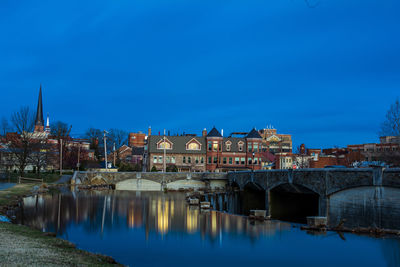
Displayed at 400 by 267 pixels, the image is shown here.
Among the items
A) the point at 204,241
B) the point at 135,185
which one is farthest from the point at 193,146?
the point at 204,241

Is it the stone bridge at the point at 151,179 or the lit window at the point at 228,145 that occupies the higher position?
the lit window at the point at 228,145

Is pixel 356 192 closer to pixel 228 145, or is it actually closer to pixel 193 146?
pixel 228 145

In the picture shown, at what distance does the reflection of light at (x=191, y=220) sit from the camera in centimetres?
3029

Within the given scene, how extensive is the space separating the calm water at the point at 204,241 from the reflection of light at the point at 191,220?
0.02 meters

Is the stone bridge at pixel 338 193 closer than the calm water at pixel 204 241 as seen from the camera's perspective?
No

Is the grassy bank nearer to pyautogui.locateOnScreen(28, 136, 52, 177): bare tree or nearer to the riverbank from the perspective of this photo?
the riverbank

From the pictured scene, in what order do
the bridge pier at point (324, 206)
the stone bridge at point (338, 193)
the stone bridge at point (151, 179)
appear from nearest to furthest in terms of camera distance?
1. the stone bridge at point (338, 193)
2. the bridge pier at point (324, 206)
3. the stone bridge at point (151, 179)

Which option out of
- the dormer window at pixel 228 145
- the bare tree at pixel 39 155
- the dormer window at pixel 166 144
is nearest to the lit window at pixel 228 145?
the dormer window at pixel 228 145

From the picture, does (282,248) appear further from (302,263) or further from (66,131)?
(66,131)

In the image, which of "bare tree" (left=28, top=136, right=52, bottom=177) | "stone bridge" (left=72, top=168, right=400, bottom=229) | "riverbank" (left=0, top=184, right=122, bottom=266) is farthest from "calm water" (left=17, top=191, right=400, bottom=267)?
"bare tree" (left=28, top=136, right=52, bottom=177)

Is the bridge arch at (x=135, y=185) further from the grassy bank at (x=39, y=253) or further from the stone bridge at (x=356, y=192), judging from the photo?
the grassy bank at (x=39, y=253)

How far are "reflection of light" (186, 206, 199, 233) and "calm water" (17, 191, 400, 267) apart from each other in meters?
0.02

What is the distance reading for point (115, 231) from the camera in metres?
29.4

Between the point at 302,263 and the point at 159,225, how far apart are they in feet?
47.3
